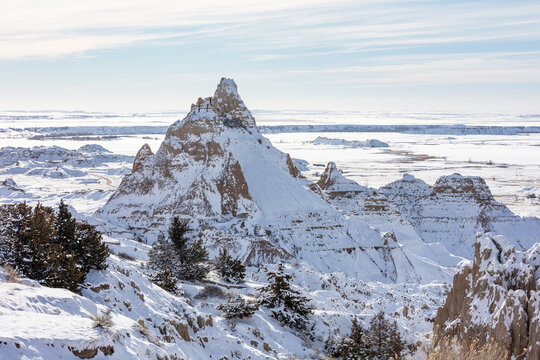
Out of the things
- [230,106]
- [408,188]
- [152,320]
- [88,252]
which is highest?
[230,106]

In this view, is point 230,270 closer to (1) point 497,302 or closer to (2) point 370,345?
(2) point 370,345

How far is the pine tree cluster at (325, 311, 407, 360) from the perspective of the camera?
83.6 feet

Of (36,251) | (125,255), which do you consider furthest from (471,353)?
(125,255)

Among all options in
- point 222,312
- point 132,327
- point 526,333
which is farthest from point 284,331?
point 526,333

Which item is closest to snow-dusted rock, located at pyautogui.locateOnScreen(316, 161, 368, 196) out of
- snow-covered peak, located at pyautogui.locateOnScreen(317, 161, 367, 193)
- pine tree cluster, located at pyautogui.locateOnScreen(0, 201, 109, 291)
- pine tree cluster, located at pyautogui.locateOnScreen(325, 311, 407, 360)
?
snow-covered peak, located at pyautogui.locateOnScreen(317, 161, 367, 193)

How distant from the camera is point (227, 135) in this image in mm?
75000

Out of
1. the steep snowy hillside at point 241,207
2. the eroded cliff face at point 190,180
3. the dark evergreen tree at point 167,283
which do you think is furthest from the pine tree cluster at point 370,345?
the eroded cliff face at point 190,180

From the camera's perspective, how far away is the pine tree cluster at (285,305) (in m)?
29.6

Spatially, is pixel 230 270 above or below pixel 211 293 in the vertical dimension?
below

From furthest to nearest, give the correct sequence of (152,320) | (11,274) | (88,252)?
1. (88,252)
2. (152,320)
3. (11,274)

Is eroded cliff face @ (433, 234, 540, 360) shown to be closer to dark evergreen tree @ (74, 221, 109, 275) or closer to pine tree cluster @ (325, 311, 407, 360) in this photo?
pine tree cluster @ (325, 311, 407, 360)

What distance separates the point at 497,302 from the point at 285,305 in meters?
13.4

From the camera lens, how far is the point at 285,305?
30.8 m

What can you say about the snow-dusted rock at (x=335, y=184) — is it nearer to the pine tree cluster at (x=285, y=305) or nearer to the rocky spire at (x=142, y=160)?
the rocky spire at (x=142, y=160)
